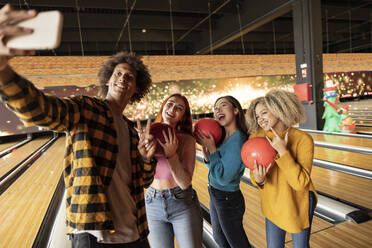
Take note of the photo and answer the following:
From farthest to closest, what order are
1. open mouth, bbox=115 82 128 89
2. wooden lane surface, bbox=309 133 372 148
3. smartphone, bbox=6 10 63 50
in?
wooden lane surface, bbox=309 133 372 148 < open mouth, bbox=115 82 128 89 < smartphone, bbox=6 10 63 50

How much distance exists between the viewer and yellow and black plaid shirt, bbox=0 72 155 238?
679 millimetres

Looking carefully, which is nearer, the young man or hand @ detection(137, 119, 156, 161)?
the young man

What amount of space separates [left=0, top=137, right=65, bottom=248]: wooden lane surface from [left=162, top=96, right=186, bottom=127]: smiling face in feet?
5.95

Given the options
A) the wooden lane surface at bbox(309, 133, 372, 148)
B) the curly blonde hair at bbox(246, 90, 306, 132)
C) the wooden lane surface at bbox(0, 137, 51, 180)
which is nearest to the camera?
the curly blonde hair at bbox(246, 90, 306, 132)

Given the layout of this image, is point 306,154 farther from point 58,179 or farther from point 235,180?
point 58,179

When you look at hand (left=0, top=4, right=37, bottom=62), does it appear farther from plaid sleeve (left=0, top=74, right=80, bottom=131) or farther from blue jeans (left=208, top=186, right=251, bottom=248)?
blue jeans (left=208, top=186, right=251, bottom=248)

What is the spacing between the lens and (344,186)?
9.30 feet

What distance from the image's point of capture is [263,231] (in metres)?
2.07

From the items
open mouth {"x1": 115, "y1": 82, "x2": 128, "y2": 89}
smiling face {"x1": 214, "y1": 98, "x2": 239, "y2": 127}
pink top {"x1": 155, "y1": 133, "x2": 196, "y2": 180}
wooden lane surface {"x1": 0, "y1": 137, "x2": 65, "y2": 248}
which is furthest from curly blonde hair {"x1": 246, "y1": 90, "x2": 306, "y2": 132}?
wooden lane surface {"x1": 0, "y1": 137, "x2": 65, "y2": 248}

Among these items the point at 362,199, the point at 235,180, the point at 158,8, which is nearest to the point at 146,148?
the point at 235,180

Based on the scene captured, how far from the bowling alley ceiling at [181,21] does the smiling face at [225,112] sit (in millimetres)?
4939

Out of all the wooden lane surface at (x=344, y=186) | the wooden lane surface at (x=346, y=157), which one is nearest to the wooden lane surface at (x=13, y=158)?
the wooden lane surface at (x=344, y=186)

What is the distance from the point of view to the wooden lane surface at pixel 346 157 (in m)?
3.51

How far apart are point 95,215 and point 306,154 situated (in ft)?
3.31
